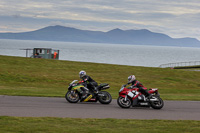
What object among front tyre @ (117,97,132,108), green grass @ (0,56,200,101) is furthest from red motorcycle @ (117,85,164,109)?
green grass @ (0,56,200,101)

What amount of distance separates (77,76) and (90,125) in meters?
24.5

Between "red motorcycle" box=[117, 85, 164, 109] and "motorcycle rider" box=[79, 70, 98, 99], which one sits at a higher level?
"motorcycle rider" box=[79, 70, 98, 99]

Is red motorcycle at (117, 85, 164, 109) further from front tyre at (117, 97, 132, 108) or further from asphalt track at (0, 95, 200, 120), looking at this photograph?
asphalt track at (0, 95, 200, 120)

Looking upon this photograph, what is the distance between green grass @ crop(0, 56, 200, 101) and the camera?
2891cm

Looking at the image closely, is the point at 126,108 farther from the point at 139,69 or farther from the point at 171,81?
the point at 139,69

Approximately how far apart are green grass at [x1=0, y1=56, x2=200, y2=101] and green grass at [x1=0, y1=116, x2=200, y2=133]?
15277mm

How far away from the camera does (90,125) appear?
10.3 m

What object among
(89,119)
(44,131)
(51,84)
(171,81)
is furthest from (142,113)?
(171,81)

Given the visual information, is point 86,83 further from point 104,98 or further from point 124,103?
point 124,103

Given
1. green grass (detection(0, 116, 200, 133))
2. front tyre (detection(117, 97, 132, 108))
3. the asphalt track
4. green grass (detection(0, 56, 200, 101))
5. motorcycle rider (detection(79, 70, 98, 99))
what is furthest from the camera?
green grass (detection(0, 56, 200, 101))

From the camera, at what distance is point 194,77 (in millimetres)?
40656

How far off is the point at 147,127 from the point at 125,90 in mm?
5101

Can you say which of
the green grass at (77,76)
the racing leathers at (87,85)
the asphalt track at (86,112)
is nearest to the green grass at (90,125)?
the asphalt track at (86,112)

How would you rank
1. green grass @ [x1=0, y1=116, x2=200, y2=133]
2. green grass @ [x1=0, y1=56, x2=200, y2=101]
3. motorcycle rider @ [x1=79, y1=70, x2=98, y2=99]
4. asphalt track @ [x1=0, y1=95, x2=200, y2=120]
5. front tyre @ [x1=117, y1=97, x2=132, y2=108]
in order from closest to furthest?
1. green grass @ [x1=0, y1=116, x2=200, y2=133]
2. asphalt track @ [x1=0, y1=95, x2=200, y2=120]
3. front tyre @ [x1=117, y1=97, x2=132, y2=108]
4. motorcycle rider @ [x1=79, y1=70, x2=98, y2=99]
5. green grass @ [x1=0, y1=56, x2=200, y2=101]
